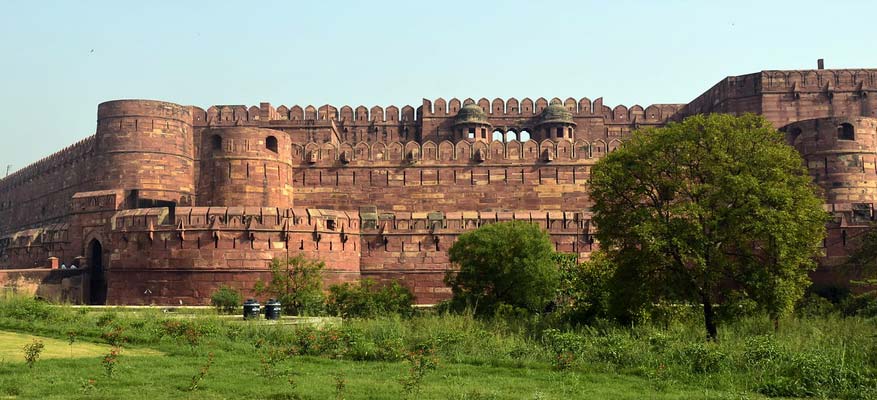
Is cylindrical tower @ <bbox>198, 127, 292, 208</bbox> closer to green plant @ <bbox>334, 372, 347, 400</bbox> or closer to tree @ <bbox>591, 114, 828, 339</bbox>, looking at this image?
tree @ <bbox>591, 114, 828, 339</bbox>

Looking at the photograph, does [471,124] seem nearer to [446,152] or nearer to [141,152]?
[446,152]

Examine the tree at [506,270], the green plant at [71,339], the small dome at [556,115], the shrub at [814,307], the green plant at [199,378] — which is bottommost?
the shrub at [814,307]

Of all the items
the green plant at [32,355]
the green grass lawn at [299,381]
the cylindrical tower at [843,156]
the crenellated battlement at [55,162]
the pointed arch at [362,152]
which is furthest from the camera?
the crenellated battlement at [55,162]

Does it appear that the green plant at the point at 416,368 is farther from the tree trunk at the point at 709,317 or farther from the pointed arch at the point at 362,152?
the pointed arch at the point at 362,152

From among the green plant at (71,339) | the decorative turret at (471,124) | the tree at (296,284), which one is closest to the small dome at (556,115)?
the decorative turret at (471,124)

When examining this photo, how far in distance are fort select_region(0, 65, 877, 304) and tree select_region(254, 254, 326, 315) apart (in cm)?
119

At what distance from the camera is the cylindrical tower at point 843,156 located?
101ft

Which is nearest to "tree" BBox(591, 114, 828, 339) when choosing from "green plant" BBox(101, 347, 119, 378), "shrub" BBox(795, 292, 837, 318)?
"shrub" BBox(795, 292, 837, 318)

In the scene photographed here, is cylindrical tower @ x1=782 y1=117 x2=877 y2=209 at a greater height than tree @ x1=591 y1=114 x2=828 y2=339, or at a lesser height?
greater

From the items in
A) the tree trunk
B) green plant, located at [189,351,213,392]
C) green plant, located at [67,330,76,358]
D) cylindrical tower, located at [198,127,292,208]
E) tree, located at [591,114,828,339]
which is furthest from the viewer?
cylindrical tower, located at [198,127,292,208]

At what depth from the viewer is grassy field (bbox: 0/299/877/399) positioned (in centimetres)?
1123

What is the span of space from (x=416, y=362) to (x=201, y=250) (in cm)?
1513

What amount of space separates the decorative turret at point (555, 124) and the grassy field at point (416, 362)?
2122 centimetres

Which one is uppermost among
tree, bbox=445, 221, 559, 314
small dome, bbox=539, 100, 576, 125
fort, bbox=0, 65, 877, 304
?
small dome, bbox=539, 100, 576, 125
